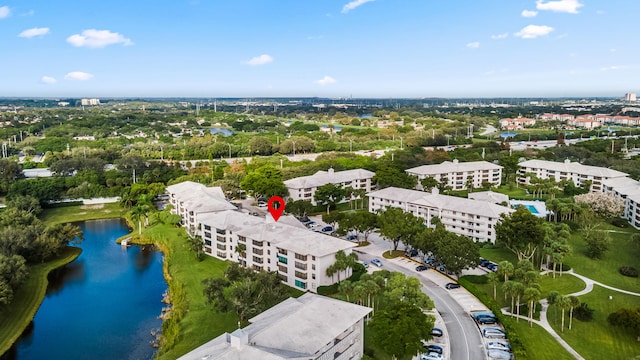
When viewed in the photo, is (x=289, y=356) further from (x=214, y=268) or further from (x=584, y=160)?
(x=584, y=160)

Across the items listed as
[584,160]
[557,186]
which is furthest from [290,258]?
[584,160]

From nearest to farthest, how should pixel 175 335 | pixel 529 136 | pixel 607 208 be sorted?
pixel 175 335, pixel 607 208, pixel 529 136

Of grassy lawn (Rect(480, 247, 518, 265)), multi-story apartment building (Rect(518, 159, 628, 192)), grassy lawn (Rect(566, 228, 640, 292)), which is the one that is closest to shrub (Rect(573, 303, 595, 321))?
grassy lawn (Rect(566, 228, 640, 292))

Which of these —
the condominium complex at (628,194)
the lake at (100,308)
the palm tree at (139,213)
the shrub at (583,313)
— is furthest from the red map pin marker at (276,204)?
the condominium complex at (628,194)

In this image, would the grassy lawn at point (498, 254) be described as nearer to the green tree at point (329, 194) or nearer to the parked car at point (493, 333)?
the parked car at point (493, 333)

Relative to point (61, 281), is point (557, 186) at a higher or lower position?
higher

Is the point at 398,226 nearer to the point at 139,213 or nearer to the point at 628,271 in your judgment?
the point at 628,271

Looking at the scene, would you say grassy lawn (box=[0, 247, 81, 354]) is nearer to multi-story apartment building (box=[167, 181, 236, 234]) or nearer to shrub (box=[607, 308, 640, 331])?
multi-story apartment building (box=[167, 181, 236, 234])
